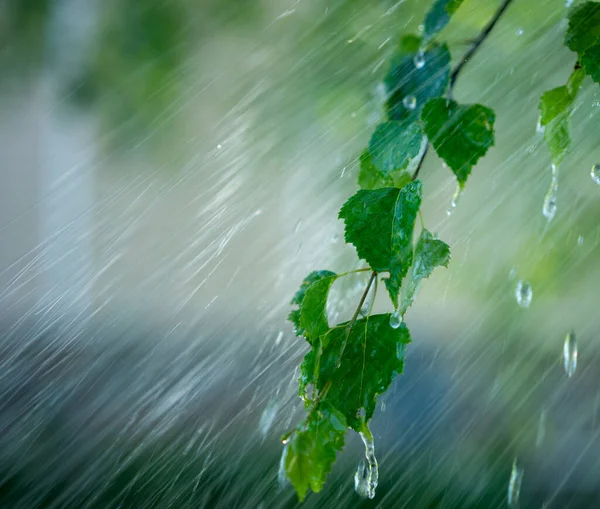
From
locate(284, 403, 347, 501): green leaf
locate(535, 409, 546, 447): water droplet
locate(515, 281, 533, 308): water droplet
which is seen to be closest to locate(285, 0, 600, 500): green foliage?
locate(284, 403, 347, 501): green leaf

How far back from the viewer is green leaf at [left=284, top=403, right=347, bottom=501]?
17.0 inches

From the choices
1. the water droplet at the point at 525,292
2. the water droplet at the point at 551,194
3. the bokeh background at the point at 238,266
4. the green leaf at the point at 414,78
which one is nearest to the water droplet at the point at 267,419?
the bokeh background at the point at 238,266

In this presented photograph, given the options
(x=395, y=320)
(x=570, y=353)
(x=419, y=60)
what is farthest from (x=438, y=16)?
(x=570, y=353)

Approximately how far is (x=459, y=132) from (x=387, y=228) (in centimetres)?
8

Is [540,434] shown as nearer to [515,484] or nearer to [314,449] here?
[515,484]

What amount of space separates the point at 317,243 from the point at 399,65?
192 centimetres

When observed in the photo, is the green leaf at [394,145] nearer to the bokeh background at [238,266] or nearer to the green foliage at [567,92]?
the green foliage at [567,92]

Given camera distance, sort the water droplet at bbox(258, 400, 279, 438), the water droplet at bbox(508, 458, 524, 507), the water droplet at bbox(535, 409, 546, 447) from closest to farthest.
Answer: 1. the water droplet at bbox(258, 400, 279, 438)
2. the water droplet at bbox(508, 458, 524, 507)
3. the water droplet at bbox(535, 409, 546, 447)

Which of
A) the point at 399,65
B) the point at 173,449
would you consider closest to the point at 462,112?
the point at 399,65

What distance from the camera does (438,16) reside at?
598mm

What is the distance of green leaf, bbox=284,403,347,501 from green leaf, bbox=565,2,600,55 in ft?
1.01

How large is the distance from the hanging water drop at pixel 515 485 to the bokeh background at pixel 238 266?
51 mm

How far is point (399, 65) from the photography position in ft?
2.06

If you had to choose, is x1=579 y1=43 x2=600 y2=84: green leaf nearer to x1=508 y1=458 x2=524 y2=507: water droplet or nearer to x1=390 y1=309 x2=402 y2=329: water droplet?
x1=390 y1=309 x2=402 y2=329: water droplet
